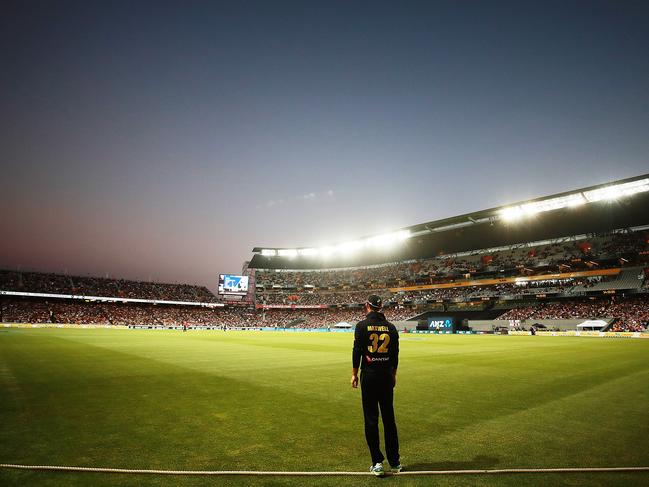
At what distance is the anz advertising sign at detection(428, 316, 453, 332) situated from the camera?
59.5 meters

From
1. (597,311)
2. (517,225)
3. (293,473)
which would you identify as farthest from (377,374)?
(517,225)

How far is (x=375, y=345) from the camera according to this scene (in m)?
5.24

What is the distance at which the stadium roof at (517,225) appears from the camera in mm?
56000

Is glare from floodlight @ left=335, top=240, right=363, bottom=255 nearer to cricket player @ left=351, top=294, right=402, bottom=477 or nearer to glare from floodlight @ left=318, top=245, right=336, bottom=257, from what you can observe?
glare from floodlight @ left=318, top=245, right=336, bottom=257

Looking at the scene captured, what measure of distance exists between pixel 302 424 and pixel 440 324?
5768 centimetres

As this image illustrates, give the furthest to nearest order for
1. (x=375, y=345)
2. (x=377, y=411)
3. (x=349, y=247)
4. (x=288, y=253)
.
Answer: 1. (x=288, y=253)
2. (x=349, y=247)
3. (x=375, y=345)
4. (x=377, y=411)

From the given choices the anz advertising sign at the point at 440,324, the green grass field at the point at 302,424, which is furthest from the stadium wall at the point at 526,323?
the green grass field at the point at 302,424

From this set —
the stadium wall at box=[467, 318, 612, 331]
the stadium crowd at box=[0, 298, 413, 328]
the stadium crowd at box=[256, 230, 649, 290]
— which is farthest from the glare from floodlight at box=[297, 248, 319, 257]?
the stadium wall at box=[467, 318, 612, 331]

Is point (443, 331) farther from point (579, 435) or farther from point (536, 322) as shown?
point (579, 435)

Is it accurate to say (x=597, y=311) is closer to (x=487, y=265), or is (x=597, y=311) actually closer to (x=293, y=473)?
(x=487, y=265)

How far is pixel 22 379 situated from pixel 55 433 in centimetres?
701

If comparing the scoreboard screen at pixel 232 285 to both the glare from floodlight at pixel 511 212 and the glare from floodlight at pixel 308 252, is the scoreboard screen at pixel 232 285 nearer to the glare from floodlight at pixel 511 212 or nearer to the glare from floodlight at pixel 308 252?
the glare from floodlight at pixel 308 252

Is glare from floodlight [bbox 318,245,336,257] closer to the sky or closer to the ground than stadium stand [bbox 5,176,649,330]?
closer to the sky

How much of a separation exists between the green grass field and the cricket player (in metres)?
0.47
